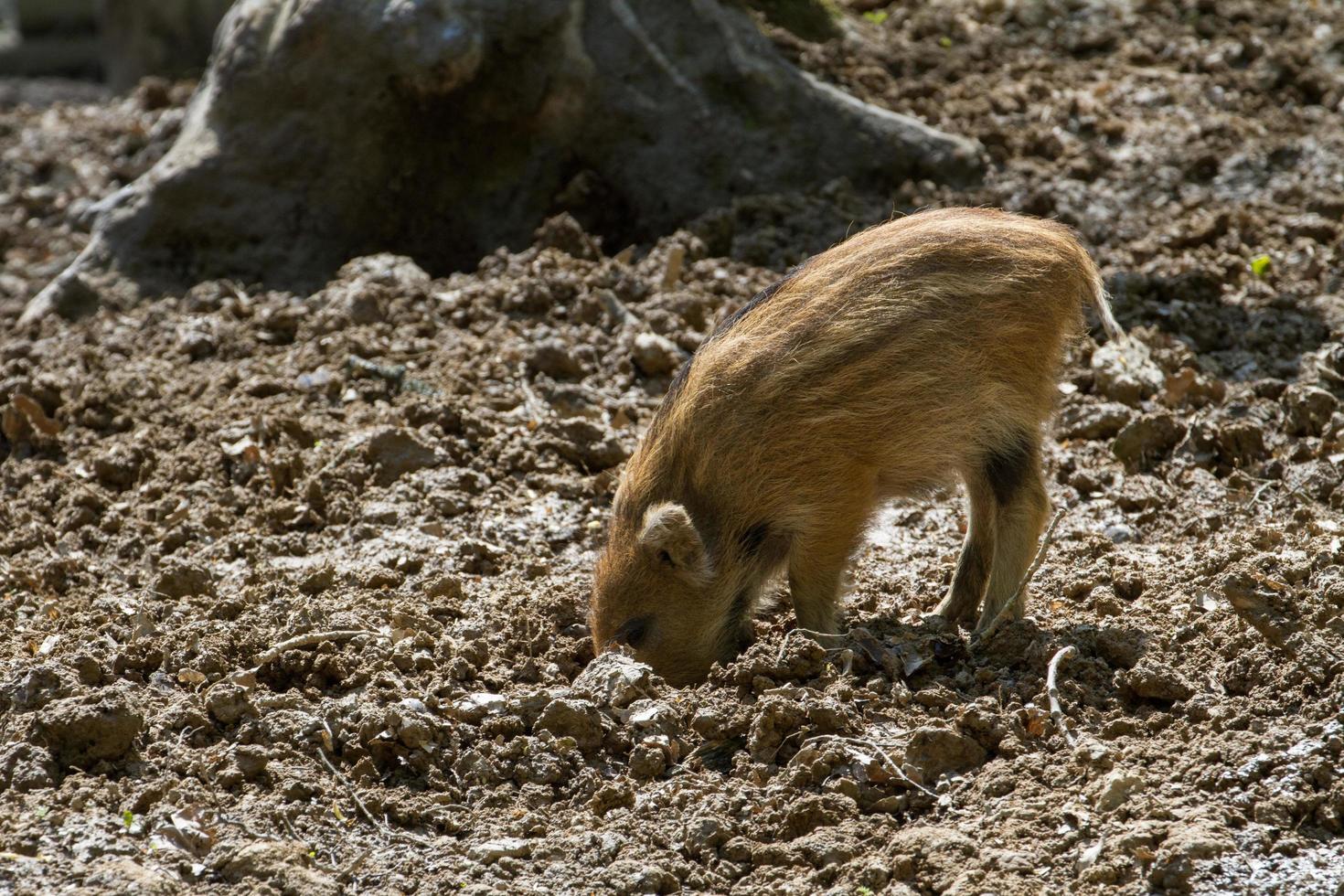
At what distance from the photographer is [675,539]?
4.70m

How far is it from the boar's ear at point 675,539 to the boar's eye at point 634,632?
0.69 ft

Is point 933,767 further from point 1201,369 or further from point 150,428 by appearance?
Result: point 150,428

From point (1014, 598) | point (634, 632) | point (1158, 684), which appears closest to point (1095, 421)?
point (1014, 598)

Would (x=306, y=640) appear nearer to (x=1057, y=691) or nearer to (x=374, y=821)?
(x=374, y=821)

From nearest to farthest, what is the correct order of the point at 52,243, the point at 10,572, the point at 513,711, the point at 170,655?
the point at 513,711 < the point at 170,655 < the point at 10,572 < the point at 52,243

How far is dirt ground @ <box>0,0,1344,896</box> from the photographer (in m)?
3.62

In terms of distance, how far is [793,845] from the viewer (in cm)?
361

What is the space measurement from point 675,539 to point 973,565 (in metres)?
1.07

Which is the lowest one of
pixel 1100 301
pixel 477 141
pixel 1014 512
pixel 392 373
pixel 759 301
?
pixel 1014 512

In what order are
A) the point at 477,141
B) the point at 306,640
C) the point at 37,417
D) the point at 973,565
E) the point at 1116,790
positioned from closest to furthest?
the point at 1116,790, the point at 306,640, the point at 973,565, the point at 37,417, the point at 477,141

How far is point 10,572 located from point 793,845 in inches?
125

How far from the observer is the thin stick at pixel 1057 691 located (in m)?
3.93

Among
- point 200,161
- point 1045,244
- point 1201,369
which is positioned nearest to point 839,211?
point 1201,369

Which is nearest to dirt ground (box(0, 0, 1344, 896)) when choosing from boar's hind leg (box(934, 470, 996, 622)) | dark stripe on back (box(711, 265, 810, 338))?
boar's hind leg (box(934, 470, 996, 622))
